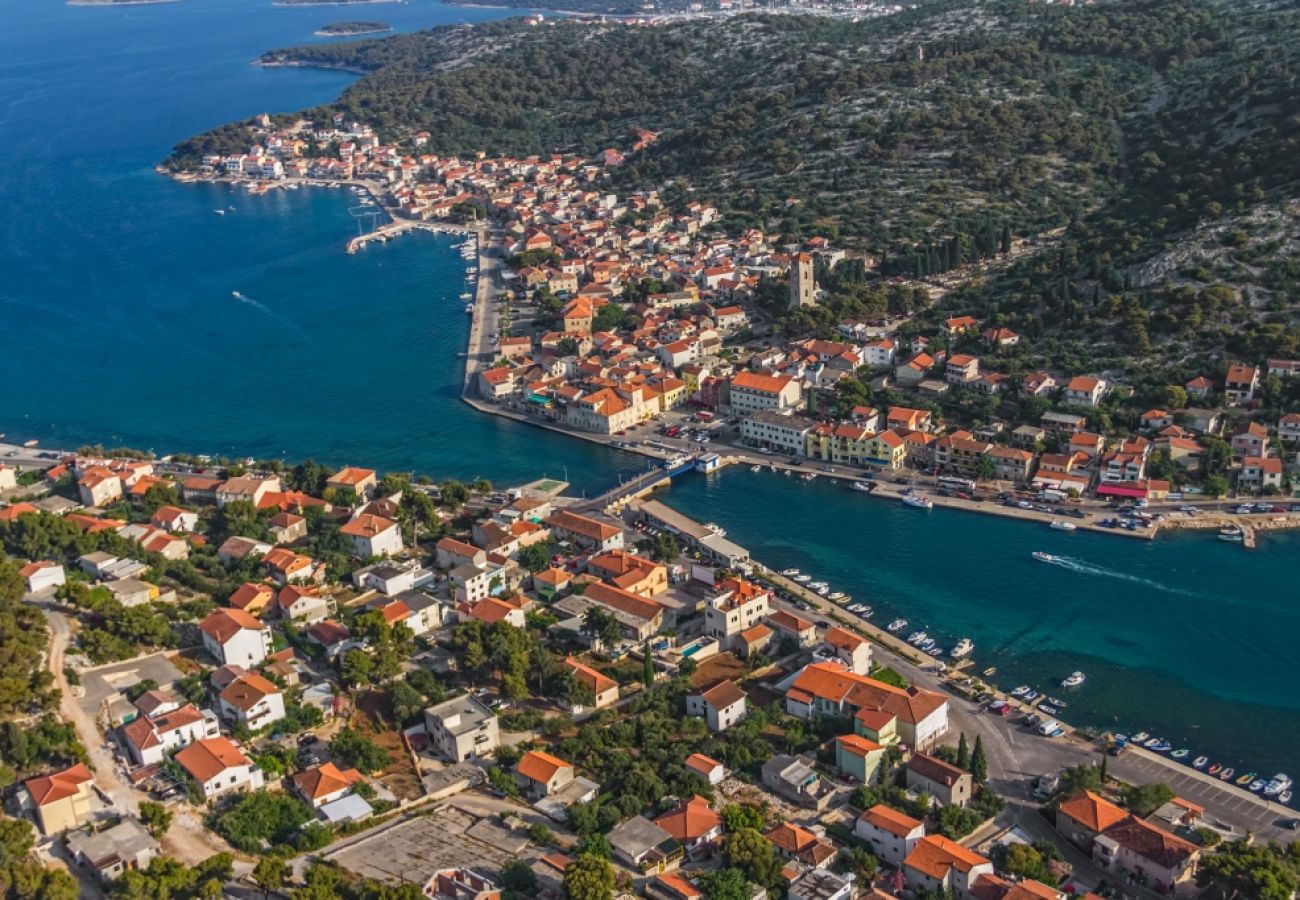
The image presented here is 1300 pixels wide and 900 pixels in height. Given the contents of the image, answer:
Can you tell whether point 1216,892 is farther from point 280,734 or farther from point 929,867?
point 280,734

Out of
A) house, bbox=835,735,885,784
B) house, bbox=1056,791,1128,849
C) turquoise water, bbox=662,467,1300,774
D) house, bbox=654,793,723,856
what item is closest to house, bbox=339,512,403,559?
turquoise water, bbox=662,467,1300,774

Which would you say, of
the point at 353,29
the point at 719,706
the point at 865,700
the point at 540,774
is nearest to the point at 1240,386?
the point at 865,700

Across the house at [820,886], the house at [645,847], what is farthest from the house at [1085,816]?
the house at [645,847]

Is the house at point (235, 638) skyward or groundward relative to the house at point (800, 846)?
skyward

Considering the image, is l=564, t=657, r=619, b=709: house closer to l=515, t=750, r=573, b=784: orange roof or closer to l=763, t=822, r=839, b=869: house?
l=515, t=750, r=573, b=784: orange roof

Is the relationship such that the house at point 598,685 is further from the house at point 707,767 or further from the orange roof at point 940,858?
the orange roof at point 940,858

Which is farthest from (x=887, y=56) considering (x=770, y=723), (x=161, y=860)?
(x=161, y=860)

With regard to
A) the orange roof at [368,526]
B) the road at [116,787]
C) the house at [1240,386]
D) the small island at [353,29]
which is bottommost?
the road at [116,787]

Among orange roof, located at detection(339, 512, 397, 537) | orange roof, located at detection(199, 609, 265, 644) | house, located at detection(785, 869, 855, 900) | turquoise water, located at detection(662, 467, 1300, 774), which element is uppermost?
orange roof, located at detection(199, 609, 265, 644)
